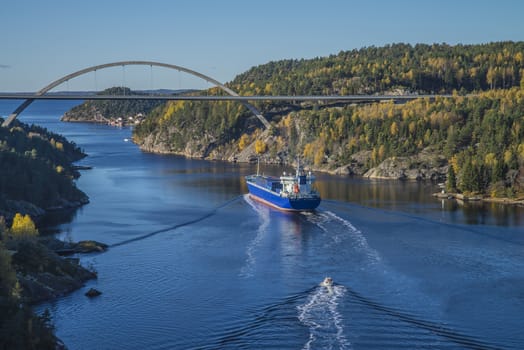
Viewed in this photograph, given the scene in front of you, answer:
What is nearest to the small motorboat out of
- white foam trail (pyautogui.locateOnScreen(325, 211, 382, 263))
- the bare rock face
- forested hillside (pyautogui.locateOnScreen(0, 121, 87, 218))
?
white foam trail (pyautogui.locateOnScreen(325, 211, 382, 263))

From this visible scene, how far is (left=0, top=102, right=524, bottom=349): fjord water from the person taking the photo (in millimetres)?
18562

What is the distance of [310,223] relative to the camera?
33.4 m

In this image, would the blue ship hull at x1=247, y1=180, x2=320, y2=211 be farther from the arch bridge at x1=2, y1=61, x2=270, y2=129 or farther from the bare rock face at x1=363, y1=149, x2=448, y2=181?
the arch bridge at x1=2, y1=61, x2=270, y2=129

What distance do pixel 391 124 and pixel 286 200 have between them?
22814mm

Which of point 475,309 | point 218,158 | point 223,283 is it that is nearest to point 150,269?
point 223,283

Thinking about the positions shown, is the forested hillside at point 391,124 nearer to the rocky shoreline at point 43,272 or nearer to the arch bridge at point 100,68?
the arch bridge at point 100,68

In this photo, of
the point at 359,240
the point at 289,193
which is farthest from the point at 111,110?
the point at 359,240

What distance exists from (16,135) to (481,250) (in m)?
35.9

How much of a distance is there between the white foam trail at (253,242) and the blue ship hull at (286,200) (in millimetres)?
647

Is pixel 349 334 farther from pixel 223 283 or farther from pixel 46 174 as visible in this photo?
pixel 46 174

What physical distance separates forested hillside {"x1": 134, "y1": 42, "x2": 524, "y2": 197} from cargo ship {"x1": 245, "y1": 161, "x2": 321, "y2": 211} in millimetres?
9278

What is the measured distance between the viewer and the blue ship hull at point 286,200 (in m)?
36.6

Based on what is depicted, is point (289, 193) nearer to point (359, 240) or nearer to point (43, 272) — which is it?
point (359, 240)

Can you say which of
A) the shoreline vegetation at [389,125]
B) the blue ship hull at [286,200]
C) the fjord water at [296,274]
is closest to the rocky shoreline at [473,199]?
the shoreline vegetation at [389,125]
